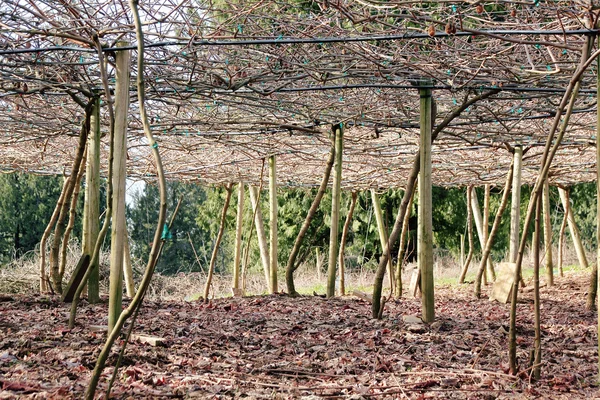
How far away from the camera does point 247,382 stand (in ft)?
13.2

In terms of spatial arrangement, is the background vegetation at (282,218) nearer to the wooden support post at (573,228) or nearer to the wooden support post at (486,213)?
the wooden support post at (573,228)

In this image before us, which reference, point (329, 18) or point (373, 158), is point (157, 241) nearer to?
point (329, 18)

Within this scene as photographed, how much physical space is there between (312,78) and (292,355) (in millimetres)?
2595

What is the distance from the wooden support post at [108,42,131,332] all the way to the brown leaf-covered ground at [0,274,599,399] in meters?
0.38

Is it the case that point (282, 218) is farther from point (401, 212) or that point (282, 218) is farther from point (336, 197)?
point (401, 212)

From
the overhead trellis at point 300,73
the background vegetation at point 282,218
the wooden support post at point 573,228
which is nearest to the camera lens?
the overhead trellis at point 300,73

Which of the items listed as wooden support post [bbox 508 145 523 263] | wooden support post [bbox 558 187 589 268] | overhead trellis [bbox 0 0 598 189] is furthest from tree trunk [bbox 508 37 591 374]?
wooden support post [bbox 558 187 589 268]

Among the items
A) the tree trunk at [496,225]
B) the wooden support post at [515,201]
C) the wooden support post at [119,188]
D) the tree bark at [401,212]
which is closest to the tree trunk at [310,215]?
the tree bark at [401,212]

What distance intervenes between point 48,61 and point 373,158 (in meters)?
5.84

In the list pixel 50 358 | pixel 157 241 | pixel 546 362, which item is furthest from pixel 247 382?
pixel 546 362

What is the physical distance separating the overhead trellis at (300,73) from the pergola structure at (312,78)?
0.08 ft

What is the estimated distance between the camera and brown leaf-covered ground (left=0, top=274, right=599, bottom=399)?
3.88 metres

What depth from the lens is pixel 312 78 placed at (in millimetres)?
6262

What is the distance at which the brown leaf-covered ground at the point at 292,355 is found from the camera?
12.7ft
